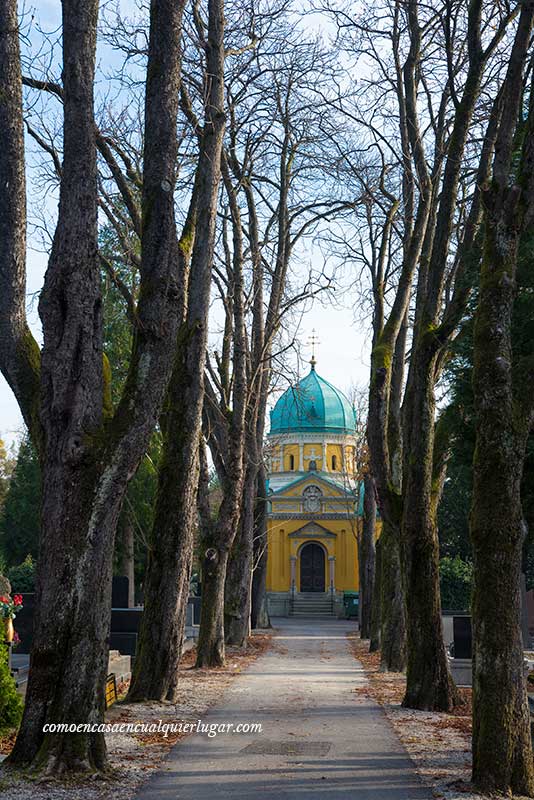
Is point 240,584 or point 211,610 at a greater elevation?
point 240,584

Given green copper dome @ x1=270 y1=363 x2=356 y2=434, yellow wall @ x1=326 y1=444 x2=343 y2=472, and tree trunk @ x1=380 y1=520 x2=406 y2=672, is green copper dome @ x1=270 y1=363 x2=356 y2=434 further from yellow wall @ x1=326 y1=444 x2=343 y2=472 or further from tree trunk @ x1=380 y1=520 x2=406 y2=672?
tree trunk @ x1=380 y1=520 x2=406 y2=672

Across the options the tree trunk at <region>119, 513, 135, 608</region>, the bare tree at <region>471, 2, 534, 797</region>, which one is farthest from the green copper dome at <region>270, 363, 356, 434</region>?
the bare tree at <region>471, 2, 534, 797</region>

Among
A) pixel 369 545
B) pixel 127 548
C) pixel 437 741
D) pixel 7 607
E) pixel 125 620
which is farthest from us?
pixel 127 548

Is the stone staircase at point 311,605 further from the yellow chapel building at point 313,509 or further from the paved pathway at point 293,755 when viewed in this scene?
the paved pathway at point 293,755

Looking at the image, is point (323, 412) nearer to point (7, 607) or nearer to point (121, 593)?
point (121, 593)

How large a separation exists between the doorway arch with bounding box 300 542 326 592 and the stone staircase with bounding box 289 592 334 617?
0.87 m

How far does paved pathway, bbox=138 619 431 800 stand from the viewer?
296 inches

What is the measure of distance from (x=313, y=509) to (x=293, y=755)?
55.2 metres

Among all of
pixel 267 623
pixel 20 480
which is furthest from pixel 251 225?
pixel 20 480

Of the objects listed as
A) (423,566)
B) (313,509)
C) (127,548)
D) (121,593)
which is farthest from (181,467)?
(313,509)

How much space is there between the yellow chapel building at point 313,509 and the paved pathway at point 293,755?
4694cm

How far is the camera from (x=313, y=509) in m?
64.1

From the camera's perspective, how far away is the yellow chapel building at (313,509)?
62.6 meters

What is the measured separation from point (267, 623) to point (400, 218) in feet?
80.8
